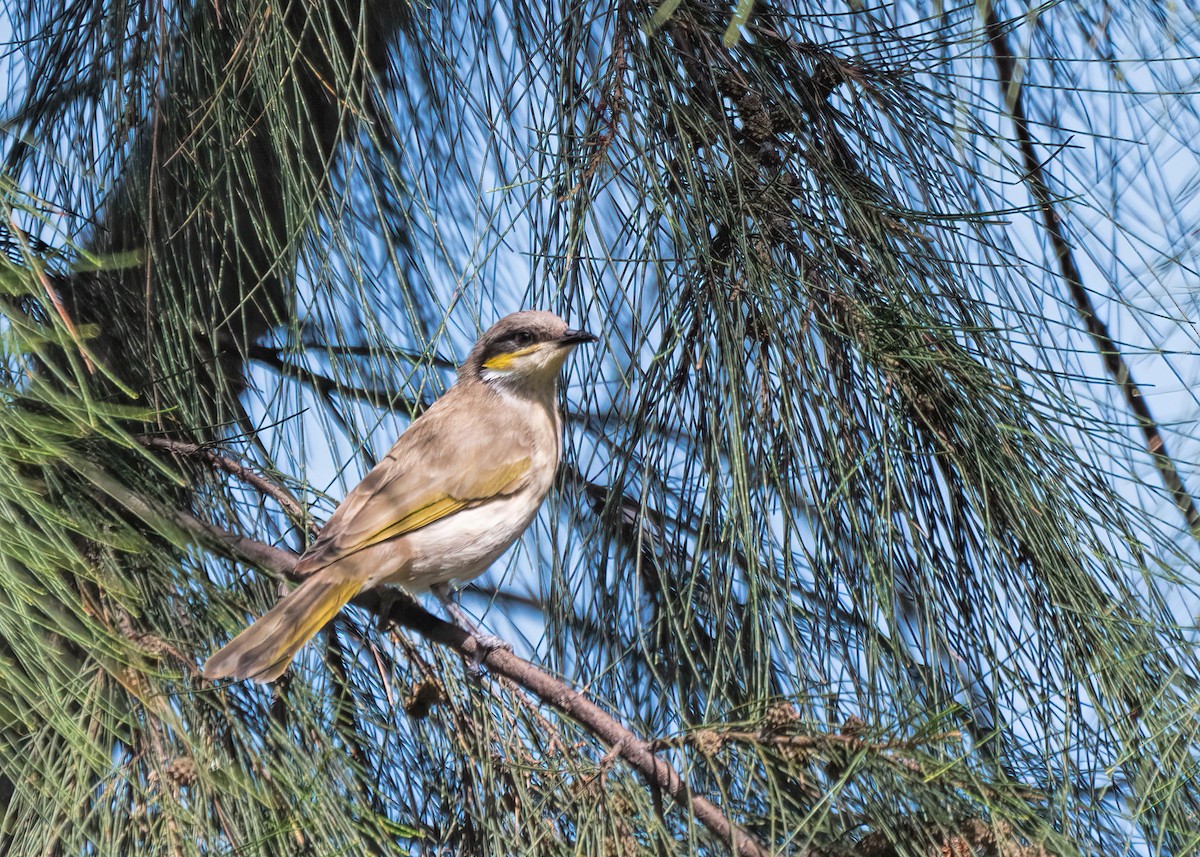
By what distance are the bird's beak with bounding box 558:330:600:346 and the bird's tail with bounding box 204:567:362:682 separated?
76 centimetres

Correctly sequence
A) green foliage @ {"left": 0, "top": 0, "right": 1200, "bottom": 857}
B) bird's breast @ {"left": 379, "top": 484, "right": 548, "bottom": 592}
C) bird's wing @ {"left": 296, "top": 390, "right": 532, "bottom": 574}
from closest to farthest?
1. green foliage @ {"left": 0, "top": 0, "right": 1200, "bottom": 857}
2. bird's wing @ {"left": 296, "top": 390, "right": 532, "bottom": 574}
3. bird's breast @ {"left": 379, "top": 484, "right": 548, "bottom": 592}

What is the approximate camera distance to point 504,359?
3826 mm

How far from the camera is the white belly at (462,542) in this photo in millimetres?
3340

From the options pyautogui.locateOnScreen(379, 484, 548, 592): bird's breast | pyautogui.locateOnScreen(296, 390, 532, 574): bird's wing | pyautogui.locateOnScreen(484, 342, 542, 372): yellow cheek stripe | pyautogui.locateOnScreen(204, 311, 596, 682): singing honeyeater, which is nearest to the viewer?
pyautogui.locateOnScreen(204, 311, 596, 682): singing honeyeater

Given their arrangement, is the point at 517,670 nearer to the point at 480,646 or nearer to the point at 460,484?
the point at 480,646

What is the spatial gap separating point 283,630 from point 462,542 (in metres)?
0.95

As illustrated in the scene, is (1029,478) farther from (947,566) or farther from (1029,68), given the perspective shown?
(1029,68)

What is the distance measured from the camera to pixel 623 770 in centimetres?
219

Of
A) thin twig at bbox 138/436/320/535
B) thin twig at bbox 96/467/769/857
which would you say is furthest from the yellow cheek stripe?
thin twig at bbox 138/436/320/535

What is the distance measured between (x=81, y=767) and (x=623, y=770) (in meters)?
0.89

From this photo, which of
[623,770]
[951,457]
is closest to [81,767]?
[623,770]

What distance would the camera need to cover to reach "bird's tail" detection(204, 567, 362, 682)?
223cm

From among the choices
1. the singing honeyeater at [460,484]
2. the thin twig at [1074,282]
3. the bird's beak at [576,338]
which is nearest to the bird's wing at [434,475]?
the singing honeyeater at [460,484]

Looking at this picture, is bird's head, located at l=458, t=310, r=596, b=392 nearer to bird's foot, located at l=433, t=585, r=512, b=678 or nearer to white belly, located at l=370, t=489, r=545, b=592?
white belly, located at l=370, t=489, r=545, b=592
